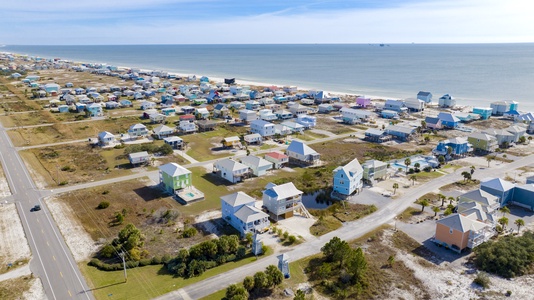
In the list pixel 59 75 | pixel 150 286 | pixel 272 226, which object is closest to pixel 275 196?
pixel 272 226

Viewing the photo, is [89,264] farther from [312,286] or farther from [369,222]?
[369,222]

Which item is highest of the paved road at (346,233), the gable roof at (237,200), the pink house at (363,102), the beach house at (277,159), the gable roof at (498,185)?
the pink house at (363,102)

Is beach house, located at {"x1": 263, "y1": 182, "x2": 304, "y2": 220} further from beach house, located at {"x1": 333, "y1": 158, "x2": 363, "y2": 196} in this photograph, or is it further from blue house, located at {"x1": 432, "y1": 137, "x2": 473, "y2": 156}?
blue house, located at {"x1": 432, "y1": 137, "x2": 473, "y2": 156}

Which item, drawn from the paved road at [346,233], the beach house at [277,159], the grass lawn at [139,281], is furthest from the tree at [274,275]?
the beach house at [277,159]

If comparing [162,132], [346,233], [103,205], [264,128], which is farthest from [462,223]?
[162,132]

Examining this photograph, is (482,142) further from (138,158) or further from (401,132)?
(138,158)

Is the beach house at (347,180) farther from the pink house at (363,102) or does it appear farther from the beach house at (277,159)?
the pink house at (363,102)
